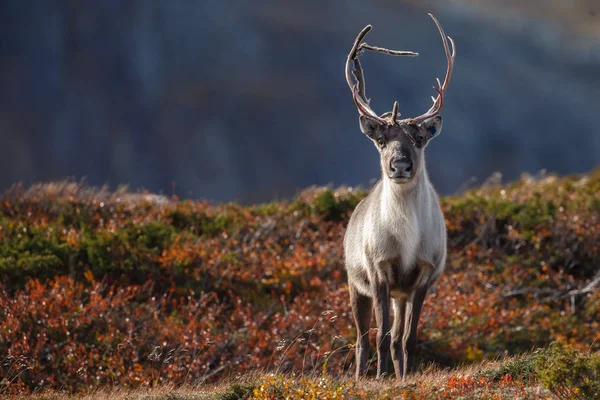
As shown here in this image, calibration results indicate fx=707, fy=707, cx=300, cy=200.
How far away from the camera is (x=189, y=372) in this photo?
10156mm

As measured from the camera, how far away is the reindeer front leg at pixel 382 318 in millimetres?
7082

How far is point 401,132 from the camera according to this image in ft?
23.3

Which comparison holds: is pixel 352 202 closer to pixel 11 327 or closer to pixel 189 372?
pixel 189 372

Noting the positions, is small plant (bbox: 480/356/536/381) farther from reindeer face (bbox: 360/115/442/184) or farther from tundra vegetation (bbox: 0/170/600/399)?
reindeer face (bbox: 360/115/442/184)

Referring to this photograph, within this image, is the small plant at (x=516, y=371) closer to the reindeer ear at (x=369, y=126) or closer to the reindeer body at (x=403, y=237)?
the reindeer body at (x=403, y=237)

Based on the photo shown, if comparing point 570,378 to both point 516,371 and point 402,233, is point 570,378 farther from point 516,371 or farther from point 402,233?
point 402,233

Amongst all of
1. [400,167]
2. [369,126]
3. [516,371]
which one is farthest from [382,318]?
[369,126]

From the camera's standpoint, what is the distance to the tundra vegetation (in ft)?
33.0

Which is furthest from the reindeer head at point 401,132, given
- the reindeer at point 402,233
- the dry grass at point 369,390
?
the dry grass at point 369,390

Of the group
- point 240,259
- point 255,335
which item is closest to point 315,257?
point 240,259

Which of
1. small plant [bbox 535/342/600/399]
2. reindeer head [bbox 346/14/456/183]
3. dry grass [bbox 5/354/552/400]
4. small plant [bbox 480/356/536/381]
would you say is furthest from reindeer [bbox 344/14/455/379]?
small plant [bbox 535/342/600/399]

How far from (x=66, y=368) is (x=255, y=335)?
287 centimetres

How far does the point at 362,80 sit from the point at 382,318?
2.74 meters

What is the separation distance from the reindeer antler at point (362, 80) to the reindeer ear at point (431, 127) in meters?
0.32
